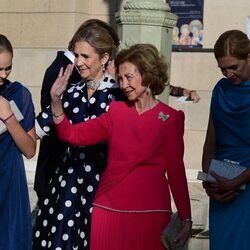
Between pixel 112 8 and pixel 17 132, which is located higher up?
pixel 112 8

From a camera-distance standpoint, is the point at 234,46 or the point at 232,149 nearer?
the point at 234,46

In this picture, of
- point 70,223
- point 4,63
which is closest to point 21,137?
point 4,63

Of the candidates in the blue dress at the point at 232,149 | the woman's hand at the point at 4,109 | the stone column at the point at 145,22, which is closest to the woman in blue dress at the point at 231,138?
the blue dress at the point at 232,149

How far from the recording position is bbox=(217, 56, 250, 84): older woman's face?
5086mm

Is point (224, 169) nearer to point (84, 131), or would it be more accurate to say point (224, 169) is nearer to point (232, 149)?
point (232, 149)

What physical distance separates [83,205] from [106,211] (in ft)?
1.12

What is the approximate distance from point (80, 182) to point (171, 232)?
24.9 inches

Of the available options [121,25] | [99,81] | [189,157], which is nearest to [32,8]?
[189,157]

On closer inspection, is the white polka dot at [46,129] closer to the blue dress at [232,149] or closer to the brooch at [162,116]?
the brooch at [162,116]

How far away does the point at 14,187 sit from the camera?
5359mm

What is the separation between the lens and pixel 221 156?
17.5 ft

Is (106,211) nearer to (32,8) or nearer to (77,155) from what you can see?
(77,155)

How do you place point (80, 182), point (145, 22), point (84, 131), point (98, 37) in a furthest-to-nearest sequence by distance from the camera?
point (145, 22), point (80, 182), point (98, 37), point (84, 131)

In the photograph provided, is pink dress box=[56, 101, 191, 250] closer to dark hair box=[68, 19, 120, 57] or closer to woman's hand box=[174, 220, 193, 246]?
woman's hand box=[174, 220, 193, 246]
